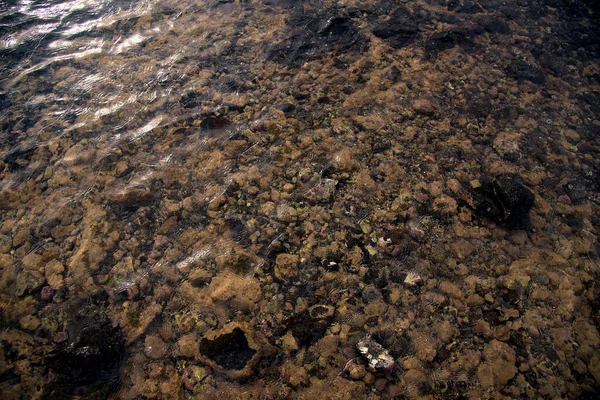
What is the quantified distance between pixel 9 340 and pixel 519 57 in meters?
6.66

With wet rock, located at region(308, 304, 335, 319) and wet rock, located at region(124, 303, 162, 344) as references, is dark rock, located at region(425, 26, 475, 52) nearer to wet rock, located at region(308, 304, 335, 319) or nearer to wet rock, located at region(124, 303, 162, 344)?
wet rock, located at region(308, 304, 335, 319)

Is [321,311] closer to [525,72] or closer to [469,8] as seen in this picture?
[525,72]

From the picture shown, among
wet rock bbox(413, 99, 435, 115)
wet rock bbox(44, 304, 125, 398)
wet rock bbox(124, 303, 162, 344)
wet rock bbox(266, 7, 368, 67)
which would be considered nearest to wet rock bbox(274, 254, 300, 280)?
wet rock bbox(124, 303, 162, 344)

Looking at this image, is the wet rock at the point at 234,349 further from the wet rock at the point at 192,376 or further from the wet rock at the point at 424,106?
the wet rock at the point at 424,106

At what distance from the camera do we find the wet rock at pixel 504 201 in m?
3.49

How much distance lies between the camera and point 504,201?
351cm

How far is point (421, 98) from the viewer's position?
14.8 feet

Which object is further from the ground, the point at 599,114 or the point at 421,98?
the point at 421,98

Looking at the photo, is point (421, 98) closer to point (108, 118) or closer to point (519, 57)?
point (519, 57)

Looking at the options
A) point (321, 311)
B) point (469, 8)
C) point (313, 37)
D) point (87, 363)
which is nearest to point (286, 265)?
point (321, 311)

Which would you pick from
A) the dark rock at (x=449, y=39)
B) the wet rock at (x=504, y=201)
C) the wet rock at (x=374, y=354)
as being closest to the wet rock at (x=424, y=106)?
the dark rock at (x=449, y=39)

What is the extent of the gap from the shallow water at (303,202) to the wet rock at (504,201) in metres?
0.02

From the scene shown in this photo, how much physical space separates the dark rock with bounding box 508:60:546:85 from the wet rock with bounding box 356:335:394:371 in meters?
4.09

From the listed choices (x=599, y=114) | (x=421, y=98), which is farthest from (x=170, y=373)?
(x=599, y=114)
